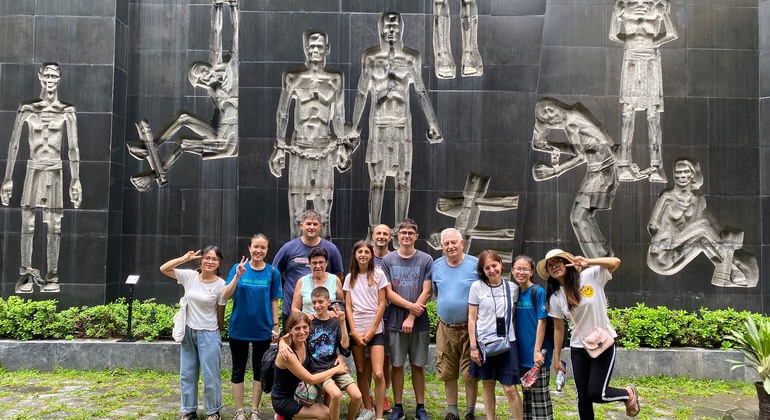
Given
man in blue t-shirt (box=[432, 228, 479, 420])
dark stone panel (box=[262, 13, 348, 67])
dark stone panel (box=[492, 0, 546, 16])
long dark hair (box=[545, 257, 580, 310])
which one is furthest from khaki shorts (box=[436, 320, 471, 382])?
dark stone panel (box=[492, 0, 546, 16])

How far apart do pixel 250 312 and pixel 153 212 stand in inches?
194

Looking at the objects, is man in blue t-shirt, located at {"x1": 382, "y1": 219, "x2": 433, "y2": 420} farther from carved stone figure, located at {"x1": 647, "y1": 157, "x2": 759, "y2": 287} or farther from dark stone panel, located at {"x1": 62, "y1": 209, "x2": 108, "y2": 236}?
dark stone panel, located at {"x1": 62, "y1": 209, "x2": 108, "y2": 236}

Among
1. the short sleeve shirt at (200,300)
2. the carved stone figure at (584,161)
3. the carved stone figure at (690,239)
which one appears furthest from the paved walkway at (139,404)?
the carved stone figure at (584,161)

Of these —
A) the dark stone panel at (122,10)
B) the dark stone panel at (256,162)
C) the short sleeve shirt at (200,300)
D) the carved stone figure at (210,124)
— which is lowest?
the short sleeve shirt at (200,300)

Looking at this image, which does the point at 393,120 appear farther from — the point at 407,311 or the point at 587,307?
the point at 587,307

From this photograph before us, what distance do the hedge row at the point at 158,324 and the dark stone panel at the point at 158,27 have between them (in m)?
4.81

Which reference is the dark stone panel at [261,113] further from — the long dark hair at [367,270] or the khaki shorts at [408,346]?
the khaki shorts at [408,346]

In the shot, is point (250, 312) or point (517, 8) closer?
point (250, 312)

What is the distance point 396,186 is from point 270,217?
85.3 inches

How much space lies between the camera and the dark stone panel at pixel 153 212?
9516mm

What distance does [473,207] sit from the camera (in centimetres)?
888

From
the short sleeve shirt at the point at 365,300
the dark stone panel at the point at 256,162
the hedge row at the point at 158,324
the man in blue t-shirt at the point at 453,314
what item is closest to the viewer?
the man in blue t-shirt at the point at 453,314

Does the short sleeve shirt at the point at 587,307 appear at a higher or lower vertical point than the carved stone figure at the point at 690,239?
lower

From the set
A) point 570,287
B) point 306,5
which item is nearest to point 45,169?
point 306,5
